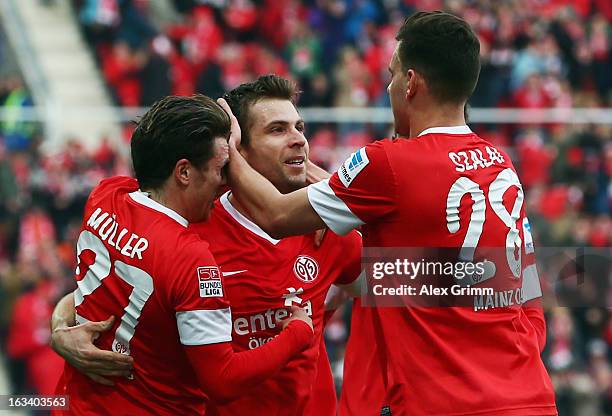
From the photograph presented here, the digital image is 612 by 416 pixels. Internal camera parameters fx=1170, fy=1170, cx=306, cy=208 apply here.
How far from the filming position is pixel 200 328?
432 centimetres

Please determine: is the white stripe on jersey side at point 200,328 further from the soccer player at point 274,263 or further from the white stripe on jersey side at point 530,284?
the white stripe on jersey side at point 530,284

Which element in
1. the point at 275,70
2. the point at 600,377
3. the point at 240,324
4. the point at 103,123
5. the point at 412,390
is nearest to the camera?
the point at 412,390

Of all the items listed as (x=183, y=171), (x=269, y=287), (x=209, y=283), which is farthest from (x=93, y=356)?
(x=269, y=287)

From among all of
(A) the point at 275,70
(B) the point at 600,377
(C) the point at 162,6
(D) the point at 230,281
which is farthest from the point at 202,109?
(C) the point at 162,6

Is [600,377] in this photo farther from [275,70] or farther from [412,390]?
[412,390]

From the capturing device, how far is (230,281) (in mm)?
5039

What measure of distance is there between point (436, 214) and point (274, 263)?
100 cm

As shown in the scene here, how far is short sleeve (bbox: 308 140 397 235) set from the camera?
173 inches

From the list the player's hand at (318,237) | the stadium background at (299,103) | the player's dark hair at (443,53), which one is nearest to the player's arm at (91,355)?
the player's hand at (318,237)

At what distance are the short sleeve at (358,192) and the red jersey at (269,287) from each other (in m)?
0.67

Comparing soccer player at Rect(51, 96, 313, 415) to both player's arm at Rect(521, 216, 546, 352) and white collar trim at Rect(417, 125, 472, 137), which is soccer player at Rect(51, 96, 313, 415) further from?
player's arm at Rect(521, 216, 546, 352)

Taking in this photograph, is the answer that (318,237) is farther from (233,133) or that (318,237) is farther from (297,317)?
(233,133)

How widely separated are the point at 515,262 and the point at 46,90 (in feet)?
41.7

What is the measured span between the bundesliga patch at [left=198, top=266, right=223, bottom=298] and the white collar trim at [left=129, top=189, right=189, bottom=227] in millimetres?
276
